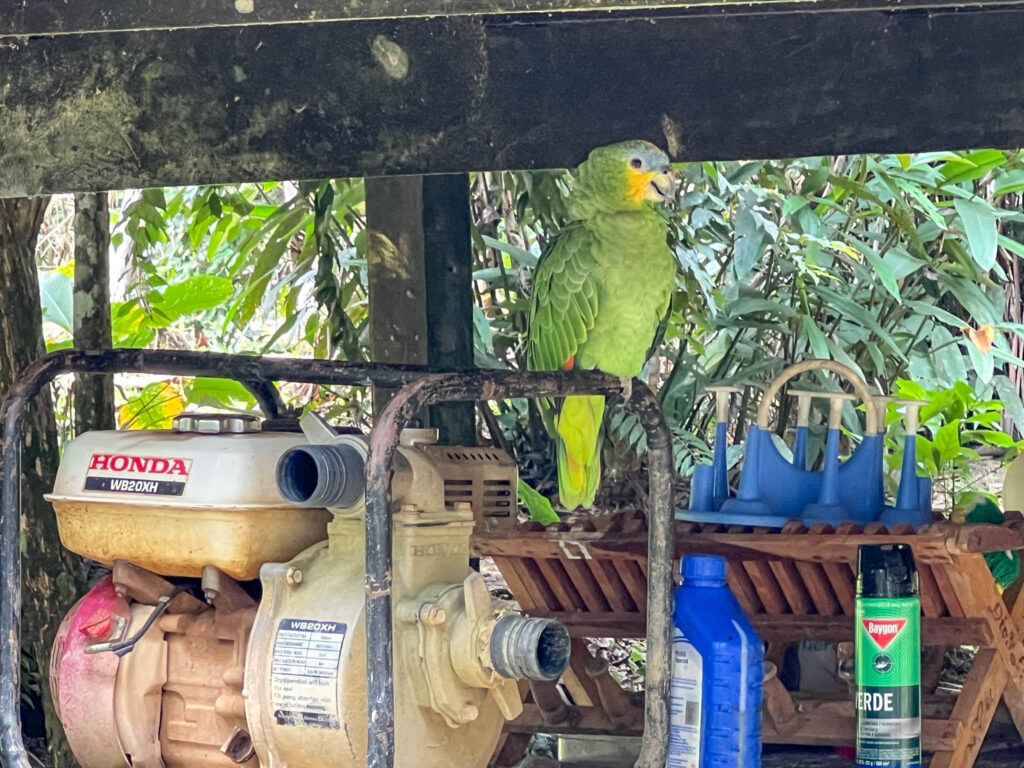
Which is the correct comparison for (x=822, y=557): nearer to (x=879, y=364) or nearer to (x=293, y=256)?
(x=879, y=364)

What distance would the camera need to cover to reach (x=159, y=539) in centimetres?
205

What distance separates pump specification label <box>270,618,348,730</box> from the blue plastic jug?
0.64 metres

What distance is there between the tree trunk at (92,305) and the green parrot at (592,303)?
45.8 inches

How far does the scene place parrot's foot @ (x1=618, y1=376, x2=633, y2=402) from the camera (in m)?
2.15

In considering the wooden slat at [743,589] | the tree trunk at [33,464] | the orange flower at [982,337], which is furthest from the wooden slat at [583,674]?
the orange flower at [982,337]

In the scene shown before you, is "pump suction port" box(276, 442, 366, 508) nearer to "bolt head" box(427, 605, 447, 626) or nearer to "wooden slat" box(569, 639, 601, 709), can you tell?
"bolt head" box(427, 605, 447, 626)

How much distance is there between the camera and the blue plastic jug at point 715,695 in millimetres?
2197

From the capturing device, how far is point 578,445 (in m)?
3.39

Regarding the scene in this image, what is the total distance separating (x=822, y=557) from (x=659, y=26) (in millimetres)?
1001

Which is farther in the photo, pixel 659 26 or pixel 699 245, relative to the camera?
pixel 699 245

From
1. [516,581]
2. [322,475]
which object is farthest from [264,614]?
[516,581]

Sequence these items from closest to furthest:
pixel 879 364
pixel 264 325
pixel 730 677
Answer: pixel 730 677 < pixel 879 364 < pixel 264 325

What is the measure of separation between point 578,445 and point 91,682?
1576mm

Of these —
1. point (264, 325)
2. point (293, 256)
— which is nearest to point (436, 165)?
point (293, 256)
